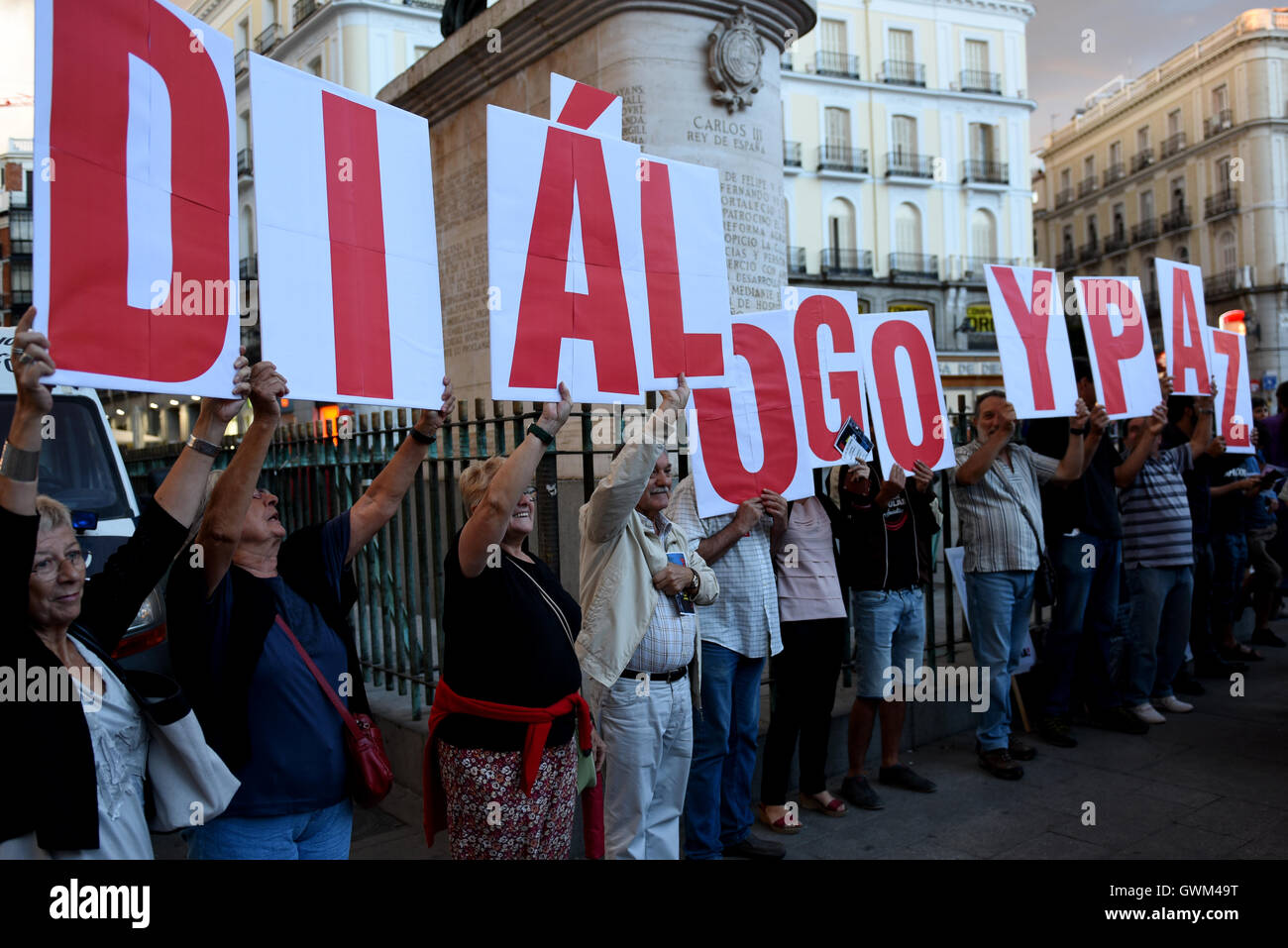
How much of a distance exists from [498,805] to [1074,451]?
451cm

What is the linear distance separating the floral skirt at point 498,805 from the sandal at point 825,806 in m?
2.29

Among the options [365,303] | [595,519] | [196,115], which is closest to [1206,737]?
[595,519]

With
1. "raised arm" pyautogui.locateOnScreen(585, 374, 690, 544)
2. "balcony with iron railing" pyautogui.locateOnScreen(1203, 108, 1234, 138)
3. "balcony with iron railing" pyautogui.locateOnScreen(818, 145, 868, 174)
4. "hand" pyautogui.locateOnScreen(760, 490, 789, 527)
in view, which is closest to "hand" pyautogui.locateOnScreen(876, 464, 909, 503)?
"hand" pyautogui.locateOnScreen(760, 490, 789, 527)

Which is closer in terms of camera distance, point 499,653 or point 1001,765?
point 499,653

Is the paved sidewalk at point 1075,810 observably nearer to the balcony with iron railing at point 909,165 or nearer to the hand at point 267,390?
the hand at point 267,390

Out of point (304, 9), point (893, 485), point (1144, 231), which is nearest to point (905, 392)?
point (893, 485)

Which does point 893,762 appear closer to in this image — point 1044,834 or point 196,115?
point 1044,834

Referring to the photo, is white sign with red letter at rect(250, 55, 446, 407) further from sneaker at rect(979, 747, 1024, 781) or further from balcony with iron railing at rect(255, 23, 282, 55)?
balcony with iron railing at rect(255, 23, 282, 55)

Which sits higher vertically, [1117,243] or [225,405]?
[1117,243]

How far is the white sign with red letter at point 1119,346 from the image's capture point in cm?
650

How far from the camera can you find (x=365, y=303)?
11.6 ft

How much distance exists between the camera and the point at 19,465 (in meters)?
2.32

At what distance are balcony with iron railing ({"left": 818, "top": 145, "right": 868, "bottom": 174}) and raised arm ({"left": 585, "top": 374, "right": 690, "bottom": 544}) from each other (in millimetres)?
41253

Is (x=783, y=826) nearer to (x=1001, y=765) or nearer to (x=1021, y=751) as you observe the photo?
(x=1001, y=765)
